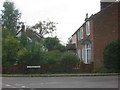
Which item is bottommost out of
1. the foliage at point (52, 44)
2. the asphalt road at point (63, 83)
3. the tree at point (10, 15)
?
the asphalt road at point (63, 83)

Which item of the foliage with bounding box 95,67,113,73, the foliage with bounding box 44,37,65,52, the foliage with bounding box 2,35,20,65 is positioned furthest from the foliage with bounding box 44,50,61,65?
the foliage with bounding box 44,37,65,52

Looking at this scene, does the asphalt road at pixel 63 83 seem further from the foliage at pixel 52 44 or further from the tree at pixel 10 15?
the tree at pixel 10 15

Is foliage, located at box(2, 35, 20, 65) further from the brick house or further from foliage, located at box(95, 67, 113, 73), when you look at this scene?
foliage, located at box(95, 67, 113, 73)

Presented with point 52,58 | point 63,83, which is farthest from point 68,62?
point 63,83

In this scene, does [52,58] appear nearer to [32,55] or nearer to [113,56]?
[32,55]

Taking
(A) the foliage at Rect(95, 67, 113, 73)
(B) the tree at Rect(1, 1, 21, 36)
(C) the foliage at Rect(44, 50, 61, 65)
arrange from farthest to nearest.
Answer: (B) the tree at Rect(1, 1, 21, 36)
(C) the foliage at Rect(44, 50, 61, 65)
(A) the foliage at Rect(95, 67, 113, 73)

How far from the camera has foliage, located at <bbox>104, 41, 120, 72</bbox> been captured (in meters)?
40.9

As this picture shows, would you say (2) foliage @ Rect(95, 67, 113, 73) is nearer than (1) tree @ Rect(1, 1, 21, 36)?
Yes

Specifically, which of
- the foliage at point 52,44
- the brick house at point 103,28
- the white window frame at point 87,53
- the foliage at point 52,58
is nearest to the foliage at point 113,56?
the foliage at point 52,58

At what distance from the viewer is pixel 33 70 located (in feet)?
145

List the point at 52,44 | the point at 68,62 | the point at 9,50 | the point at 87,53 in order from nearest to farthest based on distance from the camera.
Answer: the point at 68,62
the point at 9,50
the point at 87,53
the point at 52,44

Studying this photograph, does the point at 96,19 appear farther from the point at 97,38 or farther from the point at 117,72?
the point at 117,72

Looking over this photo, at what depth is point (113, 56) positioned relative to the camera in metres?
40.8

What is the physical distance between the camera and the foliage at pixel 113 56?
4091cm
